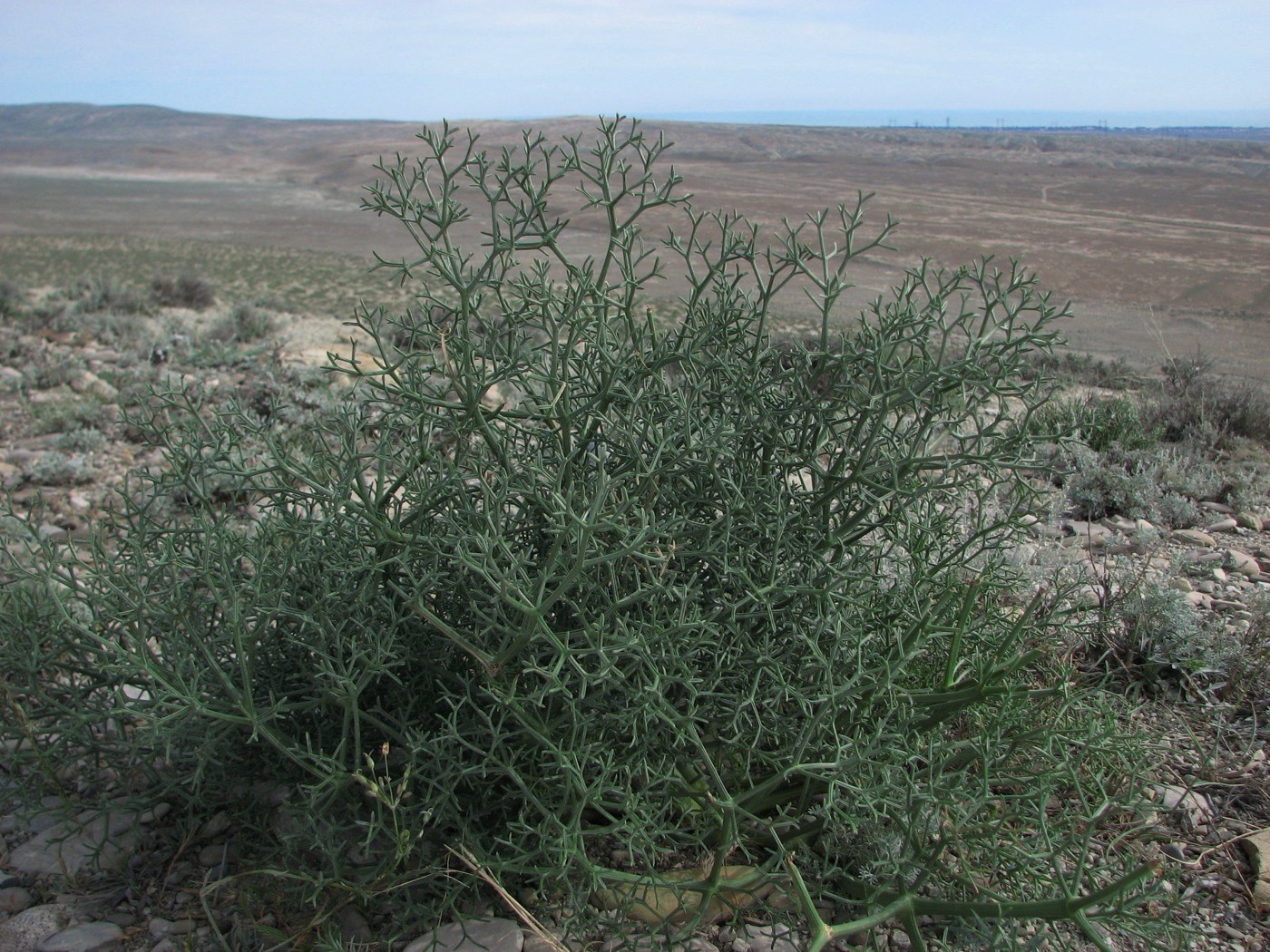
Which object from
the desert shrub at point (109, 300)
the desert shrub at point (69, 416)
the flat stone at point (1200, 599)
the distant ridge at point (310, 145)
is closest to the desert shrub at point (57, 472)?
the desert shrub at point (69, 416)

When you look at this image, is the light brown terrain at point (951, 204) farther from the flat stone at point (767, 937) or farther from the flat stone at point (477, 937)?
the flat stone at point (477, 937)

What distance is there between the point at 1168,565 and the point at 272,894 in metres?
3.38

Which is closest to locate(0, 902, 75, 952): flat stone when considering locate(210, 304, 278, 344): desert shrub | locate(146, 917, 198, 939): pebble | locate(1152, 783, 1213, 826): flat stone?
locate(146, 917, 198, 939): pebble

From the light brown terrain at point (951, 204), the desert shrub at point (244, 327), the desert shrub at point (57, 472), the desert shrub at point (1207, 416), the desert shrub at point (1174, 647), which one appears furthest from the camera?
the light brown terrain at point (951, 204)

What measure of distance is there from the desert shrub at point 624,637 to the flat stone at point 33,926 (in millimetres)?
352

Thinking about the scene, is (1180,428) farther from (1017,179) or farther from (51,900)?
(1017,179)

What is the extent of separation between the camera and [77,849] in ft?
7.63

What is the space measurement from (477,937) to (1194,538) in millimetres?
3565

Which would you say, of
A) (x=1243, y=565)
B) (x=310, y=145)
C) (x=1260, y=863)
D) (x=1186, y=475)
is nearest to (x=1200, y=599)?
(x=1243, y=565)

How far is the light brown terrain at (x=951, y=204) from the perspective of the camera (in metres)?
13.5

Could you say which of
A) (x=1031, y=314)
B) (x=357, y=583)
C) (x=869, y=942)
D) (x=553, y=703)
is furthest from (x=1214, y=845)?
(x=1031, y=314)

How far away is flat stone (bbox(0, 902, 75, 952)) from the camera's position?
2.05 m

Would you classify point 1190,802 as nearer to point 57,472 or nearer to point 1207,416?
point 1207,416

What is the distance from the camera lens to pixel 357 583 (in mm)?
1966
